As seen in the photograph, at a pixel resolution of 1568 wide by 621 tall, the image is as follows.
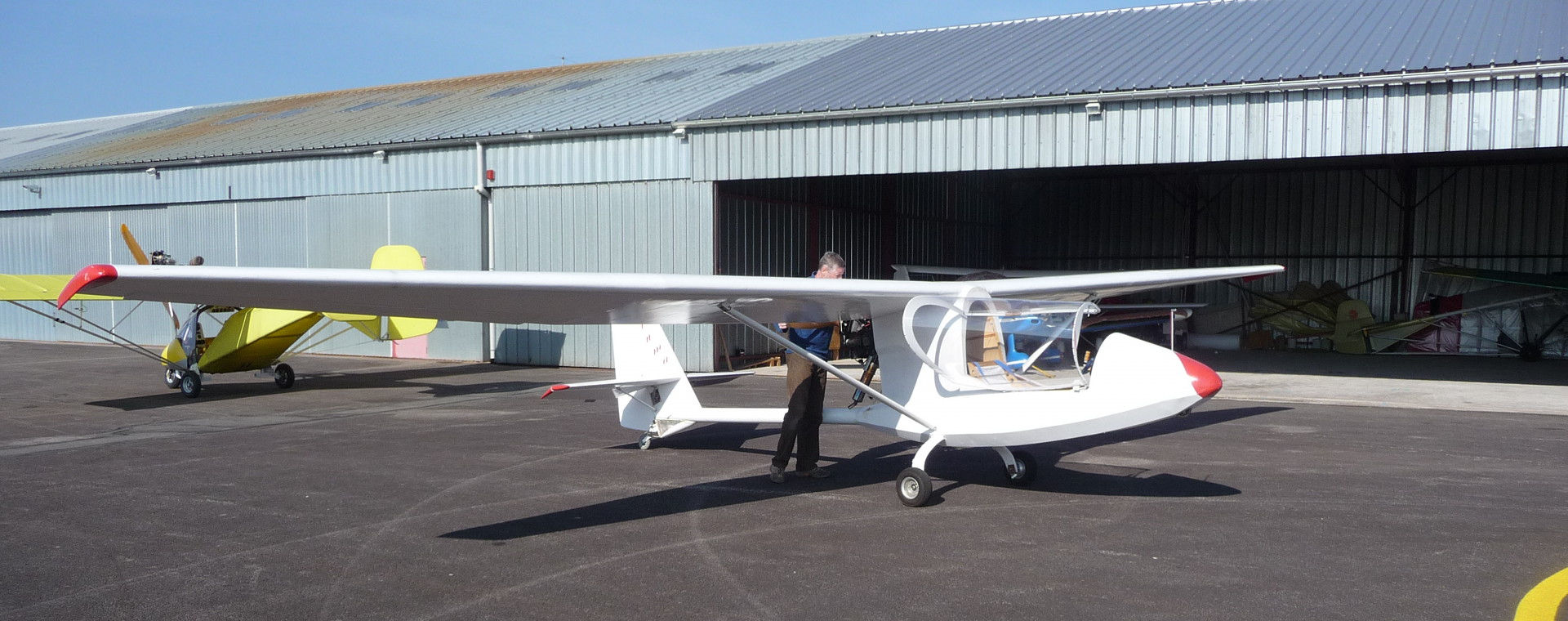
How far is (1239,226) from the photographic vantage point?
28250mm

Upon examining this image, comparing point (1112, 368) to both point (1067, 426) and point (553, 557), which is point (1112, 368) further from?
point (553, 557)

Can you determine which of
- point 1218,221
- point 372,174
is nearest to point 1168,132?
point 372,174

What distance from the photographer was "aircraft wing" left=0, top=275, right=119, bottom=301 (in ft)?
43.2

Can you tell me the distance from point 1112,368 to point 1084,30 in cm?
1671

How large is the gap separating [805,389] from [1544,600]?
4.52m

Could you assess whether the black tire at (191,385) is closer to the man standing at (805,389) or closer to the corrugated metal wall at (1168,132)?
the corrugated metal wall at (1168,132)

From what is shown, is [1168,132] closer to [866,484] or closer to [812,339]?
[812,339]

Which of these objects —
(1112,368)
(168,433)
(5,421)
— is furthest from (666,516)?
(5,421)

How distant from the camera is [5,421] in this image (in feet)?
37.7

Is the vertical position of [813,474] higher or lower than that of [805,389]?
lower

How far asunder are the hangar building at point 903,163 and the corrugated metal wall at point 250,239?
0.22ft

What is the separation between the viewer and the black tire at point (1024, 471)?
737 cm

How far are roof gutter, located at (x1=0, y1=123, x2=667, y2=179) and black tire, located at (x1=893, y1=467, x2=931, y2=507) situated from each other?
11798 millimetres

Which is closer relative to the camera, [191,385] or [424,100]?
[191,385]
